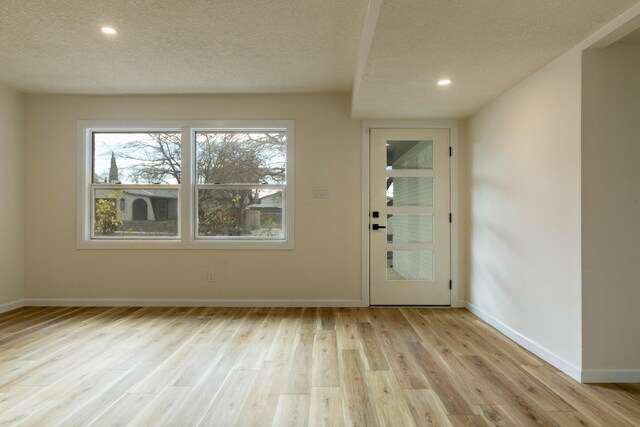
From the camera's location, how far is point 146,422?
1.73 meters

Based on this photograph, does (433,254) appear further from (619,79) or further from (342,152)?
(619,79)

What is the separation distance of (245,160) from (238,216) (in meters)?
0.68

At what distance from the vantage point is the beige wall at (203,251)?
394 cm

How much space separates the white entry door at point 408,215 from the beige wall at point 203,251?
0.76ft

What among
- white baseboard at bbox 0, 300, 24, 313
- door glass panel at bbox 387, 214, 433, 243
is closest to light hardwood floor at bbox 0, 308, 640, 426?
white baseboard at bbox 0, 300, 24, 313

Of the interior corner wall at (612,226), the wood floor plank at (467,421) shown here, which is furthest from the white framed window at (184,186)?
the interior corner wall at (612,226)

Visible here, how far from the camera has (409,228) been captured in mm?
3992

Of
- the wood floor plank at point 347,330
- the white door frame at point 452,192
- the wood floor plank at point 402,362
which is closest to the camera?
the wood floor plank at point 402,362

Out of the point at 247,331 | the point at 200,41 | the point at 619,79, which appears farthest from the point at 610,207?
the point at 200,41

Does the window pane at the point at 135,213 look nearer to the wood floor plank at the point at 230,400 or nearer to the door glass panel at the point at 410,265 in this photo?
the wood floor plank at the point at 230,400

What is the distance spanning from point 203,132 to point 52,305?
106 inches

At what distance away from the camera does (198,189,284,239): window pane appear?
4.04 meters

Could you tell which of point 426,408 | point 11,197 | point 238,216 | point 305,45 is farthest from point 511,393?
point 11,197

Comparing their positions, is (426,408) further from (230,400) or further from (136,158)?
→ (136,158)
